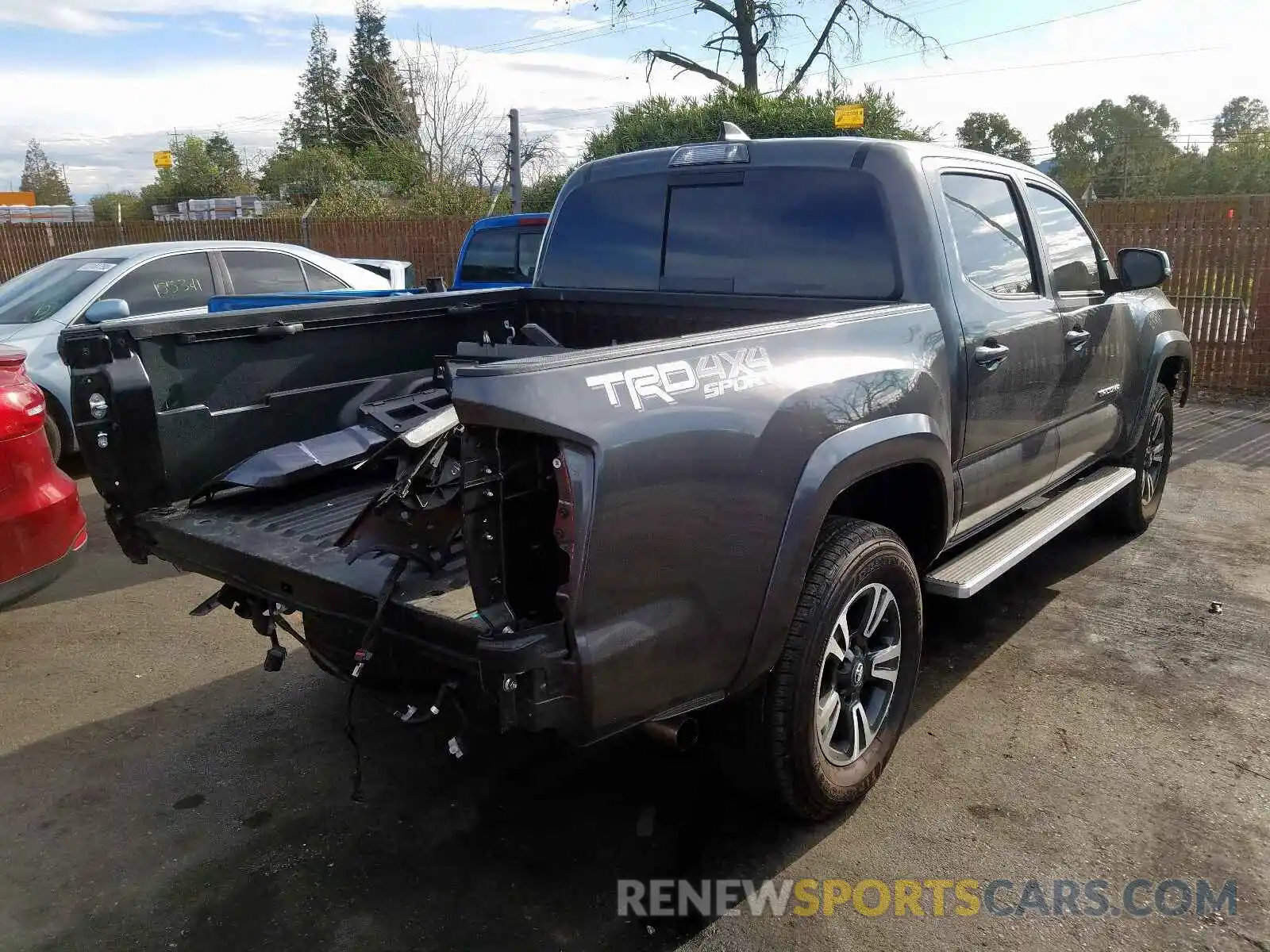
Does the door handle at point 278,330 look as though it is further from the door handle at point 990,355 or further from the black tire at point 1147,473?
the black tire at point 1147,473

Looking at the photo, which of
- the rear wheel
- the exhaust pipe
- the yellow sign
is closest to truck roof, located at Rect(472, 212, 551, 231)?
the yellow sign

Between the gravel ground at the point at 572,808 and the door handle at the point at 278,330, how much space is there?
151 centimetres

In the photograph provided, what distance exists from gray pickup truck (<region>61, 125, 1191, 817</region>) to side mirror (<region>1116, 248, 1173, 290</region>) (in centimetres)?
2

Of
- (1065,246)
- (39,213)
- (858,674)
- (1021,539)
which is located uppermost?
(39,213)

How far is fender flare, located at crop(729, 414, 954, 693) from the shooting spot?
259 centimetres

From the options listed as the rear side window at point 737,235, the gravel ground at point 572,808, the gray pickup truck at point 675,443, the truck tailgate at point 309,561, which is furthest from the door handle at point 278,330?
the gravel ground at point 572,808

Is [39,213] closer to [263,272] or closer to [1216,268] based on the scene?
[263,272]

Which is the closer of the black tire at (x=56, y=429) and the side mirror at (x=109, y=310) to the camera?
the side mirror at (x=109, y=310)

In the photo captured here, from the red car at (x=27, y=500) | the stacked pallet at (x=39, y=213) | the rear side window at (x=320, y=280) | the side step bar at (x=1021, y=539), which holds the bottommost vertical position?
the side step bar at (x=1021, y=539)

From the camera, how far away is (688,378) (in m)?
2.42

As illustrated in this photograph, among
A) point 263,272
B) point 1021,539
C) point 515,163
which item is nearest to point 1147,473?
point 1021,539

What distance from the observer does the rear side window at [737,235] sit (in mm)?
3539

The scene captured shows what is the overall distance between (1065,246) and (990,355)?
1.41 metres

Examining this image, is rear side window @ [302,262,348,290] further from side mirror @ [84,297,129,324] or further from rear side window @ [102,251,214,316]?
side mirror @ [84,297,129,324]
